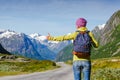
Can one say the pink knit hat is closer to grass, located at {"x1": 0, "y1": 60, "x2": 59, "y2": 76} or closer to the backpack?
the backpack

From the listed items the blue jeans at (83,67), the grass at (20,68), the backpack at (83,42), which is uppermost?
the backpack at (83,42)

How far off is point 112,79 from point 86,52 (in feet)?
38.4

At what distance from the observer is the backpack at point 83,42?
43.8ft

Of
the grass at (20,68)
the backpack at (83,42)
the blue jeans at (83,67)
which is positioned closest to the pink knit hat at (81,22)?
the backpack at (83,42)

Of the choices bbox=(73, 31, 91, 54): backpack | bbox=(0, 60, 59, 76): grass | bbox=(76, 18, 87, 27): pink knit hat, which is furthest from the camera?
bbox=(0, 60, 59, 76): grass

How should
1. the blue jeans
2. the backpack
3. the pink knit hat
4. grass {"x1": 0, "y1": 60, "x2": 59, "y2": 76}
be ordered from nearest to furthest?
the blue jeans → the backpack → the pink knit hat → grass {"x1": 0, "y1": 60, "x2": 59, "y2": 76}

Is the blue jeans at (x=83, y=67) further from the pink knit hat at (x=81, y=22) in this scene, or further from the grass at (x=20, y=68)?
the grass at (x=20, y=68)

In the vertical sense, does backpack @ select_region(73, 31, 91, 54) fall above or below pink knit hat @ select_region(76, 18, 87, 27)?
below

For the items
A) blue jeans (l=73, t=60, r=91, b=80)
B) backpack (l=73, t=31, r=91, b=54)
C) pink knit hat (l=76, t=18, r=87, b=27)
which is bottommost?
blue jeans (l=73, t=60, r=91, b=80)

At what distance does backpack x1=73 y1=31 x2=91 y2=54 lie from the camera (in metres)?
13.4

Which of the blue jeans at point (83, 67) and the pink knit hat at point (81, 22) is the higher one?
the pink knit hat at point (81, 22)

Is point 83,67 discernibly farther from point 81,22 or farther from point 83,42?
point 81,22

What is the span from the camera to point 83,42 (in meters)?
13.4

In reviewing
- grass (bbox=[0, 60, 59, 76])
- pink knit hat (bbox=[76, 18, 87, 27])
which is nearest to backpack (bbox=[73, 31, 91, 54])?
pink knit hat (bbox=[76, 18, 87, 27])
